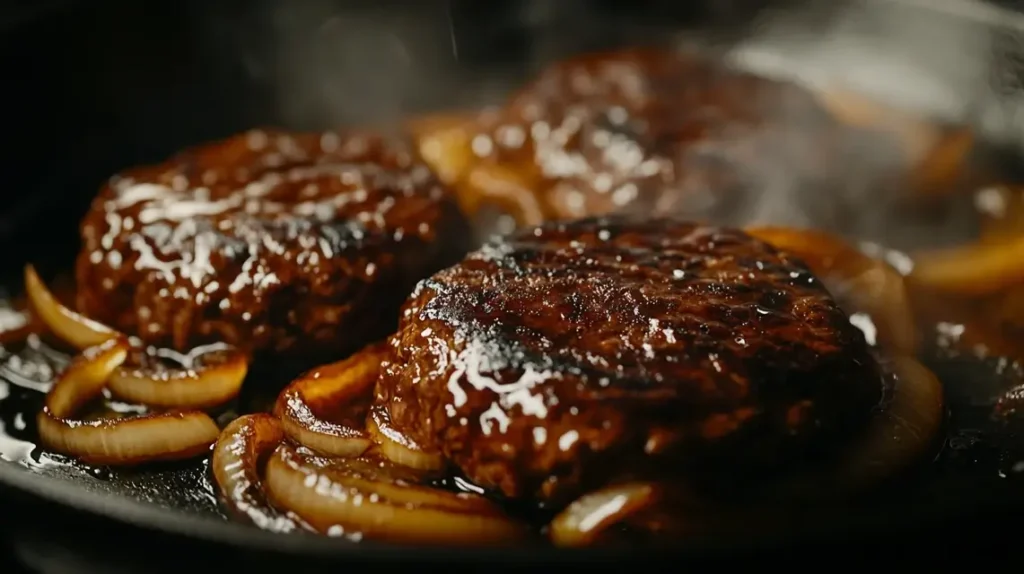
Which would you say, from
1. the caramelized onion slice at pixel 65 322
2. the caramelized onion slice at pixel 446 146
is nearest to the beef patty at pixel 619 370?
the caramelized onion slice at pixel 65 322

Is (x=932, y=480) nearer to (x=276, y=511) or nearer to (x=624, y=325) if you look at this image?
(x=624, y=325)

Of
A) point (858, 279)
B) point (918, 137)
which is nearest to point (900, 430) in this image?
point (858, 279)

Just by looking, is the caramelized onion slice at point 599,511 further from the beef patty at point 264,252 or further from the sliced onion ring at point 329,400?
the beef patty at point 264,252

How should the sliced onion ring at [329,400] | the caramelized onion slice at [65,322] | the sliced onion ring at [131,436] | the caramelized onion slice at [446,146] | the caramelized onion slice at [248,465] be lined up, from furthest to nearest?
the caramelized onion slice at [446,146] < the caramelized onion slice at [65,322] < the sliced onion ring at [131,436] < the sliced onion ring at [329,400] < the caramelized onion slice at [248,465]

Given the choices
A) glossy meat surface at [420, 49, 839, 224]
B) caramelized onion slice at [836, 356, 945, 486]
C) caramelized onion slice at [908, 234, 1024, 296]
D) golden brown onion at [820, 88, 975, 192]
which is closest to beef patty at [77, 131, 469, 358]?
glossy meat surface at [420, 49, 839, 224]

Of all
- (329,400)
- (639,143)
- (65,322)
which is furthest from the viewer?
(639,143)

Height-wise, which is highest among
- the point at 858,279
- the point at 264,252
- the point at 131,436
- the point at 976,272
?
the point at 264,252

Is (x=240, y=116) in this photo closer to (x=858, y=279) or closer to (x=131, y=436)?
(x=131, y=436)
